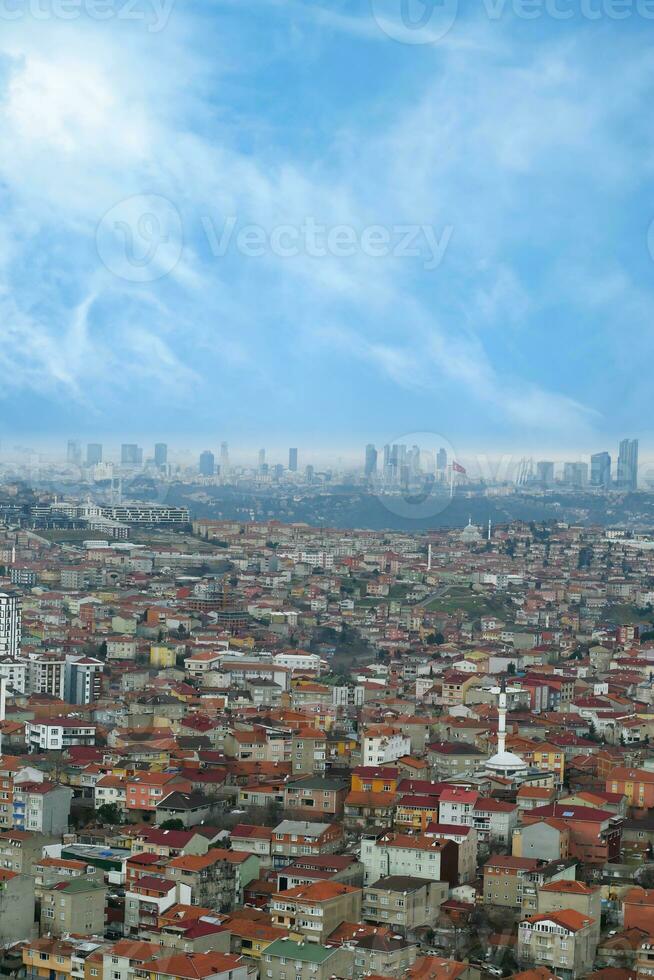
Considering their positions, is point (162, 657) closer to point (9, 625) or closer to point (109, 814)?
point (9, 625)

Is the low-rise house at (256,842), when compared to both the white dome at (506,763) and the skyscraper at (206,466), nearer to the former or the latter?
the white dome at (506,763)

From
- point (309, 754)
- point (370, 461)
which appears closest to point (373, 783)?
point (309, 754)

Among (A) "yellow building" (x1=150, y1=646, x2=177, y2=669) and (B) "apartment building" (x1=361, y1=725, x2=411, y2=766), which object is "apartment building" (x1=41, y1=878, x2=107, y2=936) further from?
(A) "yellow building" (x1=150, y1=646, x2=177, y2=669)

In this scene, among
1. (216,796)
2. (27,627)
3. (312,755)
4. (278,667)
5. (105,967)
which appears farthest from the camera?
(27,627)

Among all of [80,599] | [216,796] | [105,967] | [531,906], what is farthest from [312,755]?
[80,599]

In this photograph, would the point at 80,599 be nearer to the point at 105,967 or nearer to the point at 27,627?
the point at 27,627

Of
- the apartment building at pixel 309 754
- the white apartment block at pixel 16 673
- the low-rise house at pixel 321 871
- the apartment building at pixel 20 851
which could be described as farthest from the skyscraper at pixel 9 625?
the low-rise house at pixel 321 871
